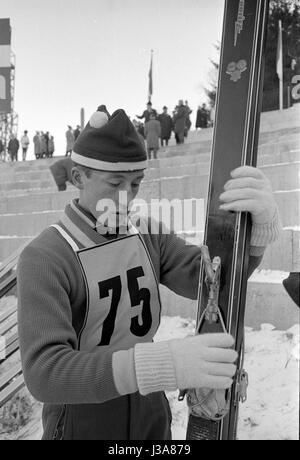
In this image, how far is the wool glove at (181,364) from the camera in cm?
55

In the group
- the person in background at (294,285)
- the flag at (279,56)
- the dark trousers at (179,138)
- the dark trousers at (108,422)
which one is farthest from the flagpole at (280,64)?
the dark trousers at (179,138)

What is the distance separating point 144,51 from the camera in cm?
111

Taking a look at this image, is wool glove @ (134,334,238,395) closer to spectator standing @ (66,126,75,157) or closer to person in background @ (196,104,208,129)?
spectator standing @ (66,126,75,157)

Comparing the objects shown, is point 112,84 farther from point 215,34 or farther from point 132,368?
point 132,368

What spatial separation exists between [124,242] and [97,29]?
1.99ft

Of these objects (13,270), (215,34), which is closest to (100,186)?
(215,34)

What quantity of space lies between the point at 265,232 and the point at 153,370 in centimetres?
Answer: 29

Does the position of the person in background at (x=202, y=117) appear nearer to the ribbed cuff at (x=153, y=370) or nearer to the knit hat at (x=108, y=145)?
the knit hat at (x=108, y=145)

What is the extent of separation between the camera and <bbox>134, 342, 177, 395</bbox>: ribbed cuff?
55 cm

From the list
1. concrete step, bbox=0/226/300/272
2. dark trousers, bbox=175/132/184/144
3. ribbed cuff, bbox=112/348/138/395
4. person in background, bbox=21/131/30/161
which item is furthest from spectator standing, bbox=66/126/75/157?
dark trousers, bbox=175/132/184/144

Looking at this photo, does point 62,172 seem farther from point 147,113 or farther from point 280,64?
point 280,64

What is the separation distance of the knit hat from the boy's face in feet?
0.05

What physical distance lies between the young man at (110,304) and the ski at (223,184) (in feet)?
0.16

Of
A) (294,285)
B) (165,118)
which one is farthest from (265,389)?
(165,118)
